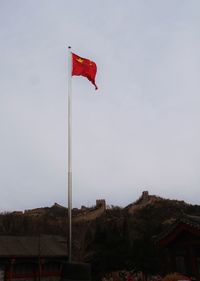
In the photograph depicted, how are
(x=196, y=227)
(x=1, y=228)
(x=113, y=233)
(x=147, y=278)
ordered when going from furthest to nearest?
1. (x=1, y=228)
2. (x=113, y=233)
3. (x=147, y=278)
4. (x=196, y=227)

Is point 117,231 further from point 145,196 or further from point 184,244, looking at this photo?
point 145,196

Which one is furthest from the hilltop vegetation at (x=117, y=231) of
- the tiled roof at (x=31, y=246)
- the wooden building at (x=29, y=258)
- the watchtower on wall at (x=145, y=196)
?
the wooden building at (x=29, y=258)

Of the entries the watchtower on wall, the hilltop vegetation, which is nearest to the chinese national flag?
the hilltop vegetation

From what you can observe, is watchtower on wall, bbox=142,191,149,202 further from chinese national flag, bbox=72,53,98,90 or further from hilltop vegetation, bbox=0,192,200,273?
chinese national flag, bbox=72,53,98,90

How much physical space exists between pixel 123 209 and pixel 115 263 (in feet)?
167

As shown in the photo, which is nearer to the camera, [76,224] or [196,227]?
[196,227]

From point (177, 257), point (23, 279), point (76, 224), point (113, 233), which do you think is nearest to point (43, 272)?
point (23, 279)

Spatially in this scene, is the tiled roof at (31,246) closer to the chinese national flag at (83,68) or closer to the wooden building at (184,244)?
the wooden building at (184,244)

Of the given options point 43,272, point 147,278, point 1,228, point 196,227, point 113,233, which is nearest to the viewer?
point 196,227

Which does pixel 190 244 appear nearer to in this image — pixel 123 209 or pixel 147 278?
pixel 147 278

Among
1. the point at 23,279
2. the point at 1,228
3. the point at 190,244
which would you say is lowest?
the point at 23,279

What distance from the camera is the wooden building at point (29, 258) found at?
38656mm

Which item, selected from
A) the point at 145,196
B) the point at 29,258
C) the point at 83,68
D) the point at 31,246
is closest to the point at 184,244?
the point at 83,68

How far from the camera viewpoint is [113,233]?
124 feet
